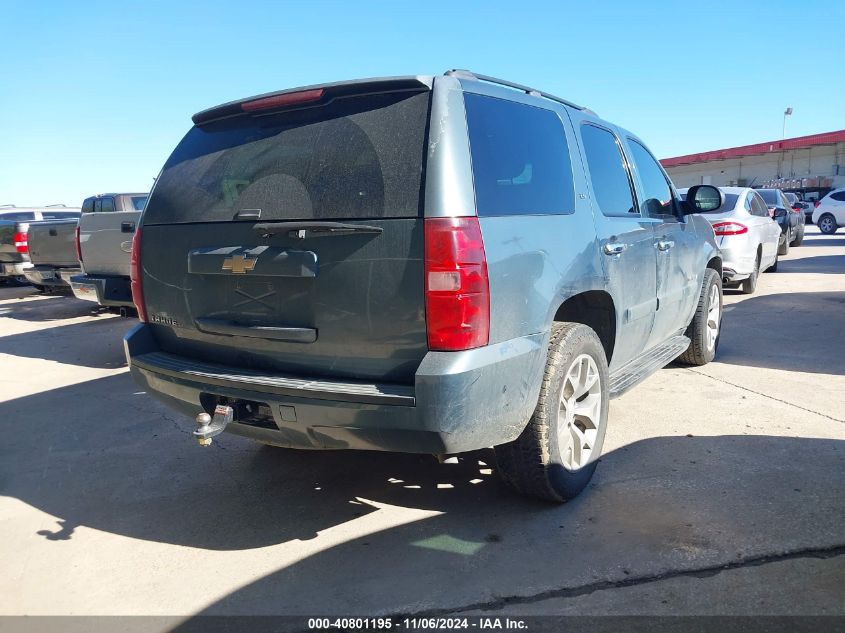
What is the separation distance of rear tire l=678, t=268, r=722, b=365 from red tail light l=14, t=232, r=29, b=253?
37.9ft

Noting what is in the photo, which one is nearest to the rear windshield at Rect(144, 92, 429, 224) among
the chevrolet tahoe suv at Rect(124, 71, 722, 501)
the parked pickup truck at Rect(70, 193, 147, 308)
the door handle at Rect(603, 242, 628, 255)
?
the chevrolet tahoe suv at Rect(124, 71, 722, 501)

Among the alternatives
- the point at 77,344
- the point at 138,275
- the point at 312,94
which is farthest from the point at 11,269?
the point at 312,94

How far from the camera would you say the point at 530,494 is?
3.39 metres

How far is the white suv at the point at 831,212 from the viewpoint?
83.1ft

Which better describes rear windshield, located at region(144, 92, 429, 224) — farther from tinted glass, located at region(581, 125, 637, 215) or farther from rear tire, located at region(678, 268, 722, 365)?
rear tire, located at region(678, 268, 722, 365)

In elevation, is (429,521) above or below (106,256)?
below

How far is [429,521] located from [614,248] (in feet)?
6.04

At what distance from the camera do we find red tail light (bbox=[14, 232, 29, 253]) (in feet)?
40.2

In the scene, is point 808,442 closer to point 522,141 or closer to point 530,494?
point 530,494

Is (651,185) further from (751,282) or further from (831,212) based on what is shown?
(831,212)

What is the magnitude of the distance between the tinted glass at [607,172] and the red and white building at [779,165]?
36820 millimetres

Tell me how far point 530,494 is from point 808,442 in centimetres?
202

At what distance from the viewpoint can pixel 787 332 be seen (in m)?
7.68

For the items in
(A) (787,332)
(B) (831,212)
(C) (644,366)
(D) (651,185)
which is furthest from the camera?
(B) (831,212)
